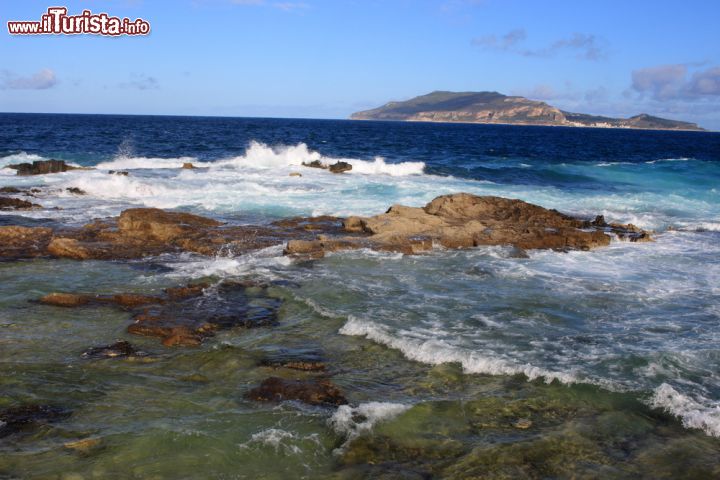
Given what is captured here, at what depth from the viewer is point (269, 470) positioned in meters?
5.52

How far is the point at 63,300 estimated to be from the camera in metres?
9.70

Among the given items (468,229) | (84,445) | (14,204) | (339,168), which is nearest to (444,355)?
(84,445)

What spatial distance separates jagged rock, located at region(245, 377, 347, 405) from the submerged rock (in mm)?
1881

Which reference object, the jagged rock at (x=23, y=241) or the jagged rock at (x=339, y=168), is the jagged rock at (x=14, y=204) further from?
the jagged rock at (x=339, y=168)

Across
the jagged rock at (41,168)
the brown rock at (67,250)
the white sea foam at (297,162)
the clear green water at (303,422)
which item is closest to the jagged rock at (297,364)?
the clear green water at (303,422)

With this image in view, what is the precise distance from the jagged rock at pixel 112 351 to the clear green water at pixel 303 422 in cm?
13

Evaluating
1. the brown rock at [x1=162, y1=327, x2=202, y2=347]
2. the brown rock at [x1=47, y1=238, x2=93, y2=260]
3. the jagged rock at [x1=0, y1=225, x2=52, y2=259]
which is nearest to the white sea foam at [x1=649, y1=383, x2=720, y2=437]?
the brown rock at [x1=162, y1=327, x2=202, y2=347]

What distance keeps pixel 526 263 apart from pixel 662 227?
843 centimetres

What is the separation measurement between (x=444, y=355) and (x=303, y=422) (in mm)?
2424

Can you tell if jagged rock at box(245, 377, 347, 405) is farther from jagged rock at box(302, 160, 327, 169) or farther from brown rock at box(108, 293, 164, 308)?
jagged rock at box(302, 160, 327, 169)

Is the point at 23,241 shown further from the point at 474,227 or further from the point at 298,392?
the point at 474,227

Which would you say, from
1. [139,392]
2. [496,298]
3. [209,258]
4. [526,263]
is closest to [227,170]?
[209,258]

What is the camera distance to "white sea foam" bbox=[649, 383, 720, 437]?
20.9 feet

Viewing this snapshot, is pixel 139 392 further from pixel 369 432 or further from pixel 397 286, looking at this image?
pixel 397 286
